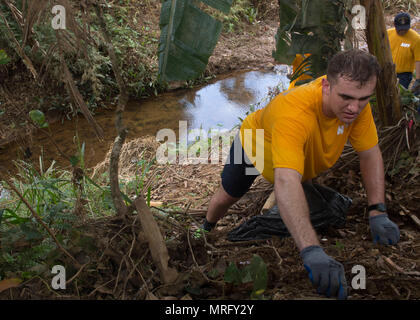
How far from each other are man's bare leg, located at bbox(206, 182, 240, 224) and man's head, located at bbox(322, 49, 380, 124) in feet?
3.26

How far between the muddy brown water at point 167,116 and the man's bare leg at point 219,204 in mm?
2835

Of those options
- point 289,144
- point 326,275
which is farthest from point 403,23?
point 326,275

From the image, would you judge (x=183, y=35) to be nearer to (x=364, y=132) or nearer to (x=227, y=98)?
(x=364, y=132)

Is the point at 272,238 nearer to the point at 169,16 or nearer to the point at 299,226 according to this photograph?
the point at 299,226

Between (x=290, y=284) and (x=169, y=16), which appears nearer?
(x=169, y=16)

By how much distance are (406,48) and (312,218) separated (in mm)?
3528

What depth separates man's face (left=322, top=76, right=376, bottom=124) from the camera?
1.84 metres

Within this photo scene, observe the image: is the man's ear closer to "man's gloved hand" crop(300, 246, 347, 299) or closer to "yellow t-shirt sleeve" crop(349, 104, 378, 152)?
"yellow t-shirt sleeve" crop(349, 104, 378, 152)

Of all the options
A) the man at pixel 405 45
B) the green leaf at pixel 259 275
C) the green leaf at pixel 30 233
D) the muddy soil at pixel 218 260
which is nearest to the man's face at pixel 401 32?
the man at pixel 405 45

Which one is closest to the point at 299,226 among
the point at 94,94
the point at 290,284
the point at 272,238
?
the point at 290,284

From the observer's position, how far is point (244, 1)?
1084 centimetres

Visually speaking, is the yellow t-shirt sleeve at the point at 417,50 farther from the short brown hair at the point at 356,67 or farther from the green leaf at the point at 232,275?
the green leaf at the point at 232,275

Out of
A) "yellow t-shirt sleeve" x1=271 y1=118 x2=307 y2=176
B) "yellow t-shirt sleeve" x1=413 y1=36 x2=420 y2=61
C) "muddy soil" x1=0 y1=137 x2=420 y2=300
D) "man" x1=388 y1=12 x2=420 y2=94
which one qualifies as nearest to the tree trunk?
"muddy soil" x1=0 y1=137 x2=420 y2=300
